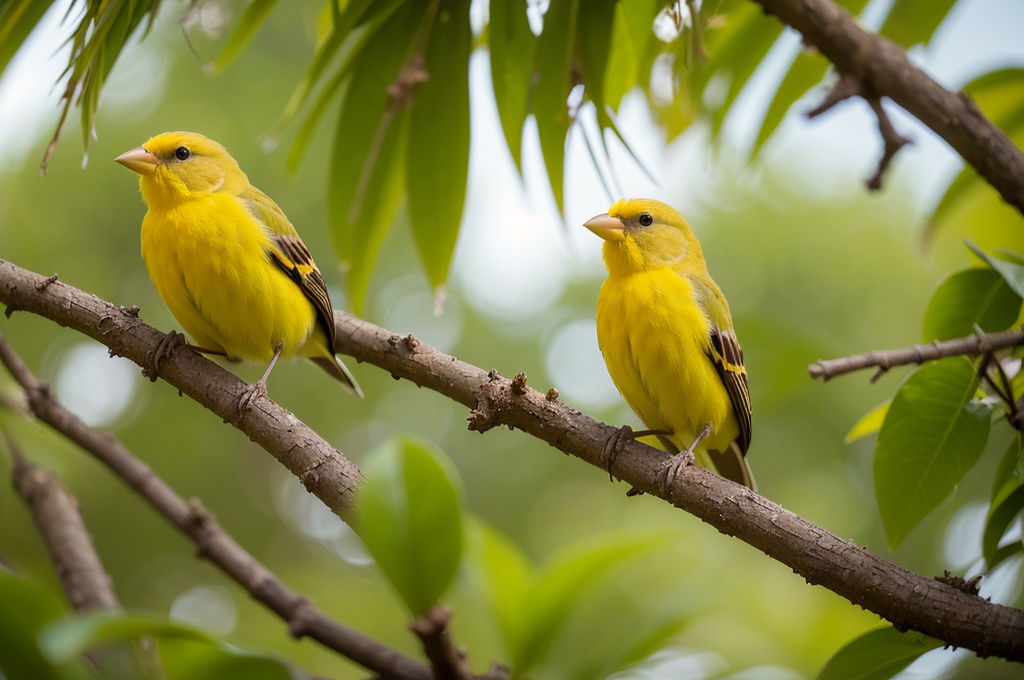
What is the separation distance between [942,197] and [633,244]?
4.21ft

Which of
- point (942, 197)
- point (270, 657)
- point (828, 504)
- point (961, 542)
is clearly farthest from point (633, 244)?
point (828, 504)

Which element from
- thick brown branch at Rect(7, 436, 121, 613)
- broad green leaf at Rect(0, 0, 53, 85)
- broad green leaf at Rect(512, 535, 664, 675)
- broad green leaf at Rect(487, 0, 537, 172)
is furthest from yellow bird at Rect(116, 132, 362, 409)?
broad green leaf at Rect(512, 535, 664, 675)

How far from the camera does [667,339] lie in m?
2.77

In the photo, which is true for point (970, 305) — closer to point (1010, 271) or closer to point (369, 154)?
point (1010, 271)

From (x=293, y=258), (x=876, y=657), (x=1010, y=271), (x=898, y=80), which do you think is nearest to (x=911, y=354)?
(x=1010, y=271)

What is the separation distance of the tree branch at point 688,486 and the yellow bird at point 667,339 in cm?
60

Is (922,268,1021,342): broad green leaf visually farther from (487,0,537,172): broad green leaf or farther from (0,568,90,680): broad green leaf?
(0,568,90,680): broad green leaf

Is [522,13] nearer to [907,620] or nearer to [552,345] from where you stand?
[907,620]

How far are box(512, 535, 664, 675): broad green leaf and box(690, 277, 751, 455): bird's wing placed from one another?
1335 mm

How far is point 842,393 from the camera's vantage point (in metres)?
9.45

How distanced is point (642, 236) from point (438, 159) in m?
0.93

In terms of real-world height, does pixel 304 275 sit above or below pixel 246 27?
below

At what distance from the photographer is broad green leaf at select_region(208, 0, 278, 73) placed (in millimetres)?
2580

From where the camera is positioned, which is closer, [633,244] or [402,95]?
[402,95]
